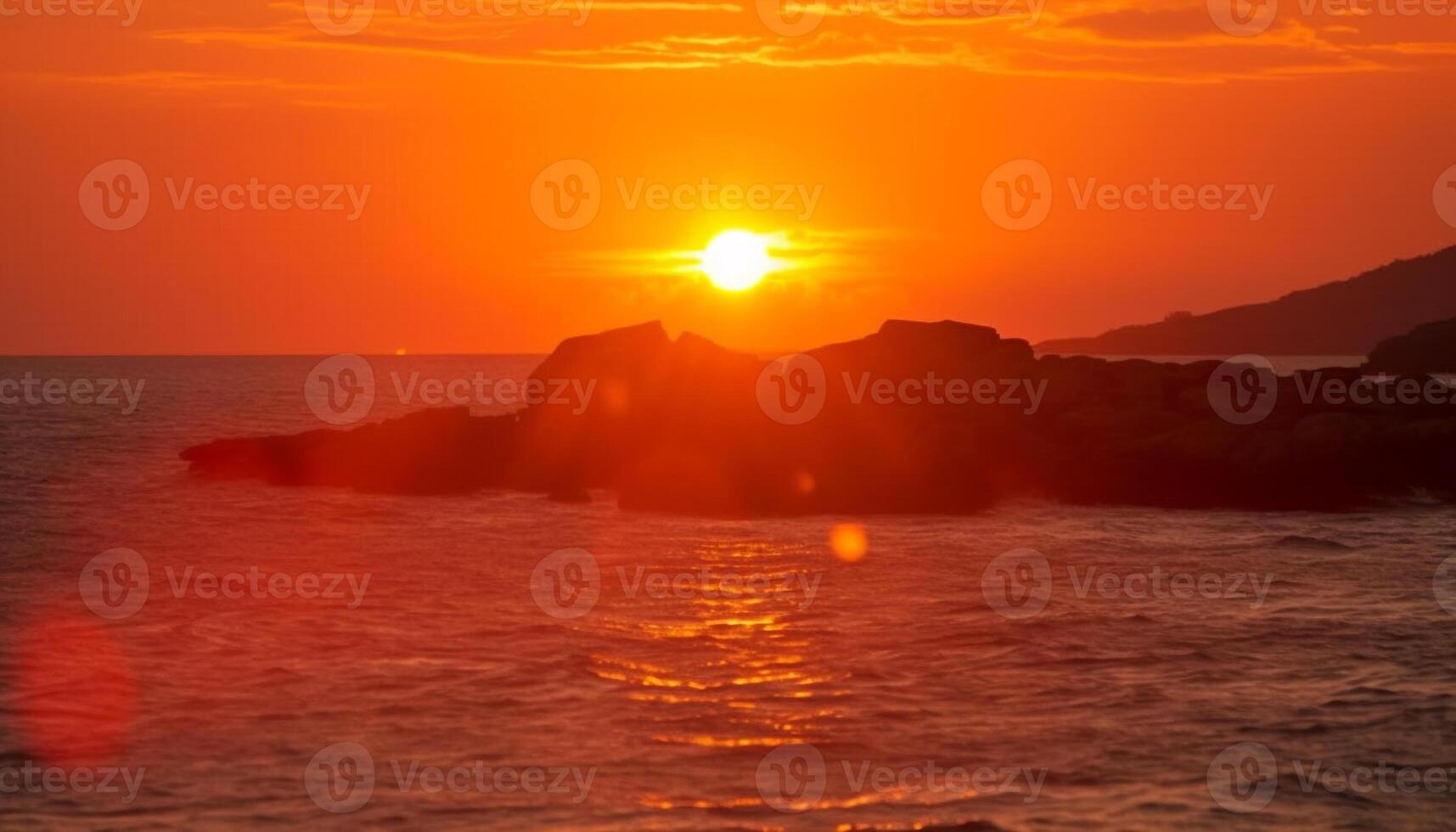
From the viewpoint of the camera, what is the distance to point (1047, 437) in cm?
5522

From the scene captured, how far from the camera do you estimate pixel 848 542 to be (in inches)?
1649

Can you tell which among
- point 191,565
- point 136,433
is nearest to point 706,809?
point 191,565

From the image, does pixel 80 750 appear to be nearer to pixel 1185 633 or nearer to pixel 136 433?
pixel 1185 633

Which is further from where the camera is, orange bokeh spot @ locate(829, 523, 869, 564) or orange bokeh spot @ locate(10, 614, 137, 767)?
orange bokeh spot @ locate(829, 523, 869, 564)

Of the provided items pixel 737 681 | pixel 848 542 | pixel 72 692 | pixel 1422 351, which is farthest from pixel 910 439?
pixel 1422 351

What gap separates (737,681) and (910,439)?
2940 centimetres

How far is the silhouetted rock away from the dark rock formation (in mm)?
53777

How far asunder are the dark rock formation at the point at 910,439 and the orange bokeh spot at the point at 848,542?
462cm

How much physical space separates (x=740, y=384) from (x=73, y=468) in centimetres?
3505

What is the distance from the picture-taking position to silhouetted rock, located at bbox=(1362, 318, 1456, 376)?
109625 mm

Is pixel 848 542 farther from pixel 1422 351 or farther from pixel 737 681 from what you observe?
pixel 1422 351

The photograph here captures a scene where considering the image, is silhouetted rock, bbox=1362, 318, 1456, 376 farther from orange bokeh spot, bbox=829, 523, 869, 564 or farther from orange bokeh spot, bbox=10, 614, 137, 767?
orange bokeh spot, bbox=10, 614, 137, 767

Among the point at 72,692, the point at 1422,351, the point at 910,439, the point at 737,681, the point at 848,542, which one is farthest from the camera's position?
the point at 1422,351

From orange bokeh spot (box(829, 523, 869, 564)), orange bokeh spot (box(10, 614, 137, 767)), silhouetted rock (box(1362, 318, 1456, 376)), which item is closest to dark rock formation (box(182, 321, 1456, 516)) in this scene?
orange bokeh spot (box(829, 523, 869, 564))
